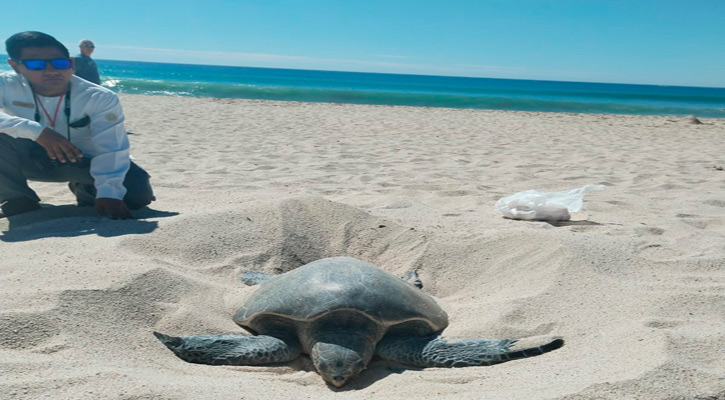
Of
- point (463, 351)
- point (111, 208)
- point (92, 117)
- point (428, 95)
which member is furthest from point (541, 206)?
point (428, 95)

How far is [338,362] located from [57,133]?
92.0 inches

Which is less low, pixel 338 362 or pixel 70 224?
pixel 70 224

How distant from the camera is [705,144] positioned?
31.9 feet

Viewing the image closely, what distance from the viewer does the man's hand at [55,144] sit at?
3.39 m

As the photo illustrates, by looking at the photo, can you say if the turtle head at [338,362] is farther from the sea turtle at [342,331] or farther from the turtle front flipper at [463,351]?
the turtle front flipper at [463,351]

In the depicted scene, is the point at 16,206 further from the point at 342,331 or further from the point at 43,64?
the point at 342,331

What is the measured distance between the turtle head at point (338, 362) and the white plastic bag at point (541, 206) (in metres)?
2.28

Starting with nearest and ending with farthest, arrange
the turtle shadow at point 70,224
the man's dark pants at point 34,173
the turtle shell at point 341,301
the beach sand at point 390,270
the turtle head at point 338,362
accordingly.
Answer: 1. the beach sand at point 390,270
2. the turtle head at point 338,362
3. the turtle shell at point 341,301
4. the turtle shadow at point 70,224
5. the man's dark pants at point 34,173

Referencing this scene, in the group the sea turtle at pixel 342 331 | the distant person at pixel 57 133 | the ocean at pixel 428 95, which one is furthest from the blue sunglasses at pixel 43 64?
the ocean at pixel 428 95

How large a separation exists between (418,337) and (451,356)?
302mm

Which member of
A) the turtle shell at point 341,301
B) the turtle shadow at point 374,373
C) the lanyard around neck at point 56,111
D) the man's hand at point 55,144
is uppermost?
the lanyard around neck at point 56,111

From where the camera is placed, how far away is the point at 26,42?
3436 millimetres

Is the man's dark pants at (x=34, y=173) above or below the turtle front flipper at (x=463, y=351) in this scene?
above

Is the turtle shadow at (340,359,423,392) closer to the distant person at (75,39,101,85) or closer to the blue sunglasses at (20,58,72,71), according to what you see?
the blue sunglasses at (20,58,72,71)
